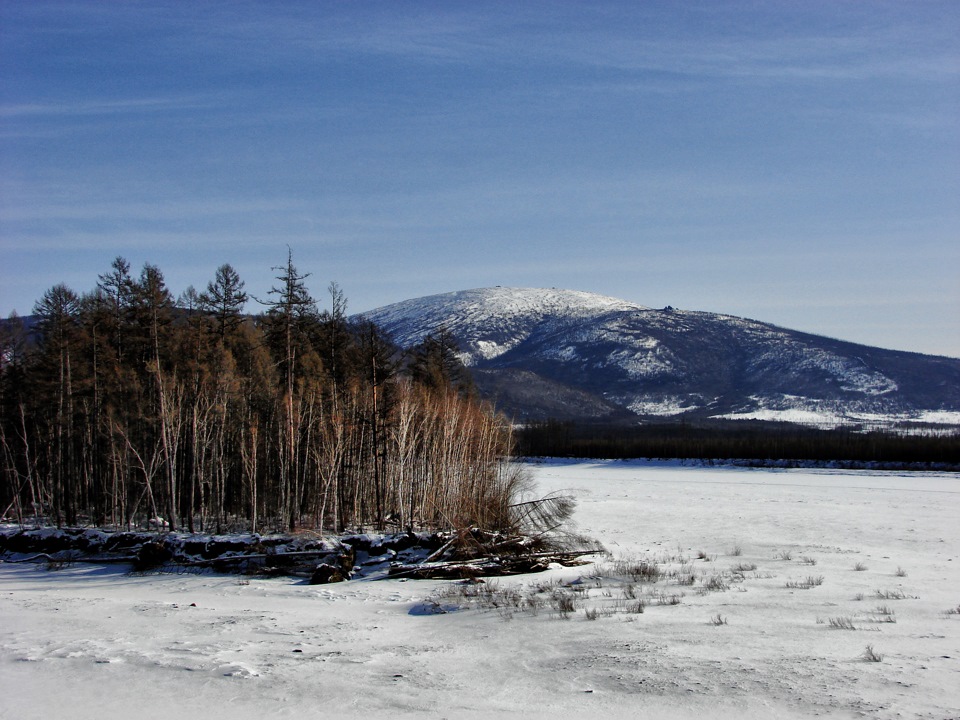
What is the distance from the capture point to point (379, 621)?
17.2 metres

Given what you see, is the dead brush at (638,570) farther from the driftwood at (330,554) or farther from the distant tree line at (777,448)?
the distant tree line at (777,448)

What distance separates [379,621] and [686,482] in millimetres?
54931

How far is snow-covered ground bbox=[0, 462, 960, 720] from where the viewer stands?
1090 centimetres

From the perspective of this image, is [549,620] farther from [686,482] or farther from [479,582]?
[686,482]

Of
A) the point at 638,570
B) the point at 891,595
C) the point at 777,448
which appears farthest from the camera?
the point at 777,448

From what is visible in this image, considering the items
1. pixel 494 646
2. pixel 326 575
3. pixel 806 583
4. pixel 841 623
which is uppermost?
pixel 841 623

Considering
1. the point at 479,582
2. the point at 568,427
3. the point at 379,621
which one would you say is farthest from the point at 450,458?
the point at 568,427

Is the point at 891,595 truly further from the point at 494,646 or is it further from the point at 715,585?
the point at 494,646

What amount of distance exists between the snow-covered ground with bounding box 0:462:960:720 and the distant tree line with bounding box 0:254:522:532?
1048 cm

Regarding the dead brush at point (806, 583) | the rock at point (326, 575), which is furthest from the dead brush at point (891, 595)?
the rock at point (326, 575)

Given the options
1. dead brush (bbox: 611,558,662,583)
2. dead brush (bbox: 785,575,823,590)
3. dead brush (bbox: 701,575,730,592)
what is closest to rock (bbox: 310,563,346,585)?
dead brush (bbox: 611,558,662,583)

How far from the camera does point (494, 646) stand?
1435 cm

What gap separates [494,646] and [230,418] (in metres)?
30.7

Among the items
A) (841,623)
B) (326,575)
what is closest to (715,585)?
(841,623)
